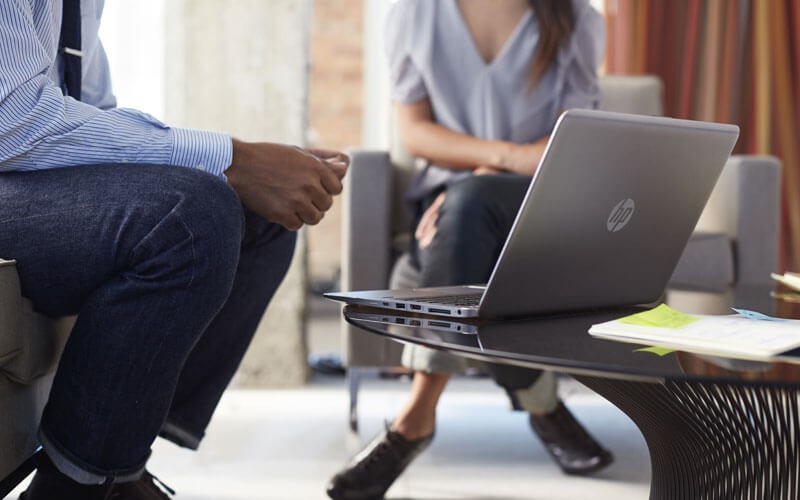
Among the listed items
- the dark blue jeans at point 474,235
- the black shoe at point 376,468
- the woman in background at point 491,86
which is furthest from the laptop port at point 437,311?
the woman in background at point 491,86

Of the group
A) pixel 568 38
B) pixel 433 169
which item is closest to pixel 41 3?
pixel 433 169

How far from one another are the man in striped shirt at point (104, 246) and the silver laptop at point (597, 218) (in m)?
0.19

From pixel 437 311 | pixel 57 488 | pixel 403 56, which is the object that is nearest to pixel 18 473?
pixel 57 488

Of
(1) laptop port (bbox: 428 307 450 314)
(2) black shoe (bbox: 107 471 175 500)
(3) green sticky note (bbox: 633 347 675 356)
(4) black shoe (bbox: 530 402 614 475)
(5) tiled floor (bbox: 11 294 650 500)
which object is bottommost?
(5) tiled floor (bbox: 11 294 650 500)

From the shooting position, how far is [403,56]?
6.75 ft

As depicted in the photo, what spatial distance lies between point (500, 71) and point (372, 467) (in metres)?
0.89

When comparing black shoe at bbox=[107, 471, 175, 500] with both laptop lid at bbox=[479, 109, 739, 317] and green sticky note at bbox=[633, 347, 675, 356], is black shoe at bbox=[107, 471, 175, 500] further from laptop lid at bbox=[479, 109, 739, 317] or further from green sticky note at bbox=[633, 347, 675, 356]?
green sticky note at bbox=[633, 347, 675, 356]

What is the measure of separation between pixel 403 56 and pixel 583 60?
387mm

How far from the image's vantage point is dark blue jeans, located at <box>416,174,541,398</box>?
1563 mm

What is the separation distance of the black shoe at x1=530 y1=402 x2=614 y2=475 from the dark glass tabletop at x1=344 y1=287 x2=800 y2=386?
83cm

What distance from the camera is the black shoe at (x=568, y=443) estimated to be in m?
1.78

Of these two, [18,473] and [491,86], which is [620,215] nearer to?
[18,473]

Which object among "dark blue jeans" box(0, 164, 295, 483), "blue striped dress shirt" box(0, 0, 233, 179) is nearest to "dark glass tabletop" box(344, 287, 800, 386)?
"dark blue jeans" box(0, 164, 295, 483)

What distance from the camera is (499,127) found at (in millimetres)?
2039
